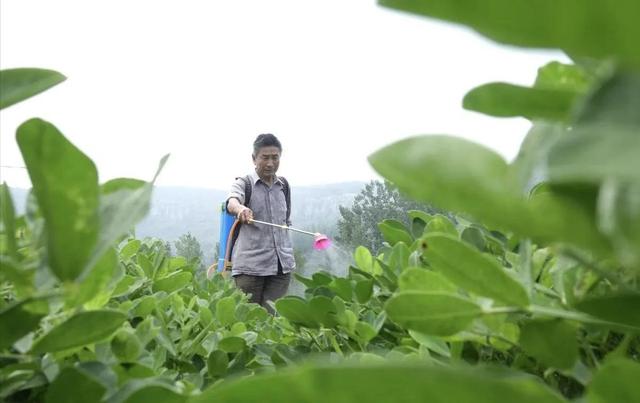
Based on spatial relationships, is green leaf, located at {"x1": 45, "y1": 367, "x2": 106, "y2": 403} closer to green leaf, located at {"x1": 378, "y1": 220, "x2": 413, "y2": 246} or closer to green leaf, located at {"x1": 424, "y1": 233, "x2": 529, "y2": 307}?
green leaf, located at {"x1": 424, "y1": 233, "x2": 529, "y2": 307}

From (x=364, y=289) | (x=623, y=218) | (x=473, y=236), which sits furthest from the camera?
(x=364, y=289)

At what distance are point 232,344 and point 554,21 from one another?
55 centimetres

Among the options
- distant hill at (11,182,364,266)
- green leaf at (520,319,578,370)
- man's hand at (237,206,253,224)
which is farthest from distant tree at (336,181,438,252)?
green leaf at (520,319,578,370)

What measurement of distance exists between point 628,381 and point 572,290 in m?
0.14

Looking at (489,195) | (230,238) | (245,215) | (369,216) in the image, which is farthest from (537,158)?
(369,216)

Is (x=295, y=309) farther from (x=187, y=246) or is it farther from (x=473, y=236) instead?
(x=187, y=246)

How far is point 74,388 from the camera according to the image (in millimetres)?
296

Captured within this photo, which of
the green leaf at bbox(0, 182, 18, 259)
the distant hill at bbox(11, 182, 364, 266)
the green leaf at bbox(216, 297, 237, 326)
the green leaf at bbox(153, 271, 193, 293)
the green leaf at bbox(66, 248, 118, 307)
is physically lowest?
the distant hill at bbox(11, 182, 364, 266)

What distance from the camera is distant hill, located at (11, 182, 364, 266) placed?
16.8 meters

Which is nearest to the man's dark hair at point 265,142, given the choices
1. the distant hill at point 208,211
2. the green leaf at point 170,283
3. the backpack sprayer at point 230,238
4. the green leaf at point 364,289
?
the backpack sprayer at point 230,238

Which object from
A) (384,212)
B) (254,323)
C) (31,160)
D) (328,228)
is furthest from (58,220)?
(328,228)

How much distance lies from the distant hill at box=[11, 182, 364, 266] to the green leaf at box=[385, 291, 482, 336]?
1451 cm

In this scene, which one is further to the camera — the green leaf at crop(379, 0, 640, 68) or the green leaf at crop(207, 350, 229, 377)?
the green leaf at crop(207, 350, 229, 377)

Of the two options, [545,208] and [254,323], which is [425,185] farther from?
[254,323]
